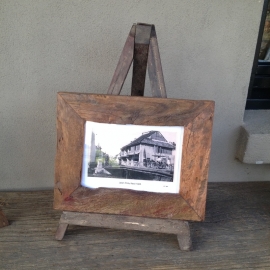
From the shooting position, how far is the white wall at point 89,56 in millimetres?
1089

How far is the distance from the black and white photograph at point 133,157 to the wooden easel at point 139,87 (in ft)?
0.33

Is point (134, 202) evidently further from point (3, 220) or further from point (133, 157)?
point (3, 220)

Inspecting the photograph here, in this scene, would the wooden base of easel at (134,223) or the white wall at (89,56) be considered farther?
the white wall at (89,56)

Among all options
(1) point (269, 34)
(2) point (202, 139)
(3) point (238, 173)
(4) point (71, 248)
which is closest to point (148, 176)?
(2) point (202, 139)

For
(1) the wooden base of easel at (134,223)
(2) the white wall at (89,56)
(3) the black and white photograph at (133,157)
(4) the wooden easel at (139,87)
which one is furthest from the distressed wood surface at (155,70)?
(1) the wooden base of easel at (134,223)

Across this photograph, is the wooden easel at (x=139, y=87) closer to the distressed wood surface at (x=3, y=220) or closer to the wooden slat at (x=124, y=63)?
the wooden slat at (x=124, y=63)

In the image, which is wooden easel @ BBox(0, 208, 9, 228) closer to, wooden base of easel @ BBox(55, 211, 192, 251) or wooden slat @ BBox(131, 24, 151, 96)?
wooden base of easel @ BBox(55, 211, 192, 251)

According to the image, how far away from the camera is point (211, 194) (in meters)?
1.31

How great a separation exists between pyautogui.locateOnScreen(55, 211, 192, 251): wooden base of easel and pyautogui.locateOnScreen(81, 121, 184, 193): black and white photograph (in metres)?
0.09

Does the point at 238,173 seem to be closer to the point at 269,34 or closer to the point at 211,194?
the point at 211,194

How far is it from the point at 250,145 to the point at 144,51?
58cm

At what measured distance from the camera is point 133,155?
0.96m

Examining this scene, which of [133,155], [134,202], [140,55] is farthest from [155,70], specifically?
[134,202]

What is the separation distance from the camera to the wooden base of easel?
0.98 metres
